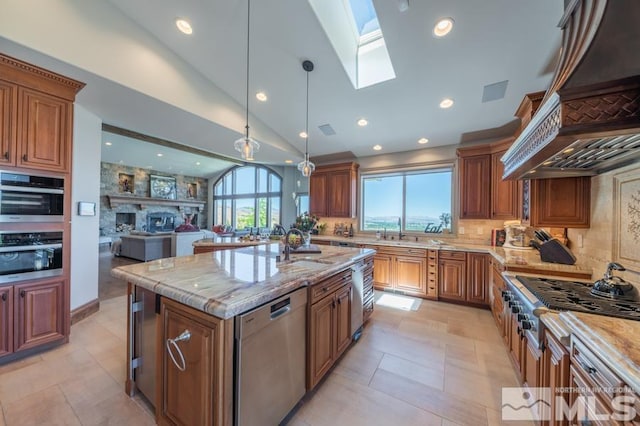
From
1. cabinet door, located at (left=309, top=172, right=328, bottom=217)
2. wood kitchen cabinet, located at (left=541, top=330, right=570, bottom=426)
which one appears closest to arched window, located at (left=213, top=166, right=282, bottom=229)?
cabinet door, located at (left=309, top=172, right=328, bottom=217)

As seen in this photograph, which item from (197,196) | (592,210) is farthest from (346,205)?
(197,196)

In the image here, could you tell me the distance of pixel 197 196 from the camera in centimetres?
1378

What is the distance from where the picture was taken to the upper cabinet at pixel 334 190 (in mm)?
5137

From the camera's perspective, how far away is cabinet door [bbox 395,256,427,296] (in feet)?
13.0

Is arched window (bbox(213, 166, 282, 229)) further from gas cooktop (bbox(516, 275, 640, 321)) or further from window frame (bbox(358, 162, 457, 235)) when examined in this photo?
gas cooktop (bbox(516, 275, 640, 321))

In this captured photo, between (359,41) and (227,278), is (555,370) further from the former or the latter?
(359,41)

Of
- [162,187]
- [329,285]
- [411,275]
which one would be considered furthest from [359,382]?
[162,187]

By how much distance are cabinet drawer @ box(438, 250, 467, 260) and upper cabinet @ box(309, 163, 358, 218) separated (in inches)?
77.1

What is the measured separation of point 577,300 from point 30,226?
4.48 m

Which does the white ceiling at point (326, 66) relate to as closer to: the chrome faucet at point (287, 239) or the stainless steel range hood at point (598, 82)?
the stainless steel range hood at point (598, 82)

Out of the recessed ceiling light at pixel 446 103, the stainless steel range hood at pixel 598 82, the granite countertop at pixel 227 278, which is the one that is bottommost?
the granite countertop at pixel 227 278

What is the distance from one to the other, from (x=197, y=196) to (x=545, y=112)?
49.7 ft

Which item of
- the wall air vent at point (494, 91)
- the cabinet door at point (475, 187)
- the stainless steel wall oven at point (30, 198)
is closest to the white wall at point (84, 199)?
the stainless steel wall oven at point (30, 198)

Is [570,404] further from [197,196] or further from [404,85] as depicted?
[197,196]
